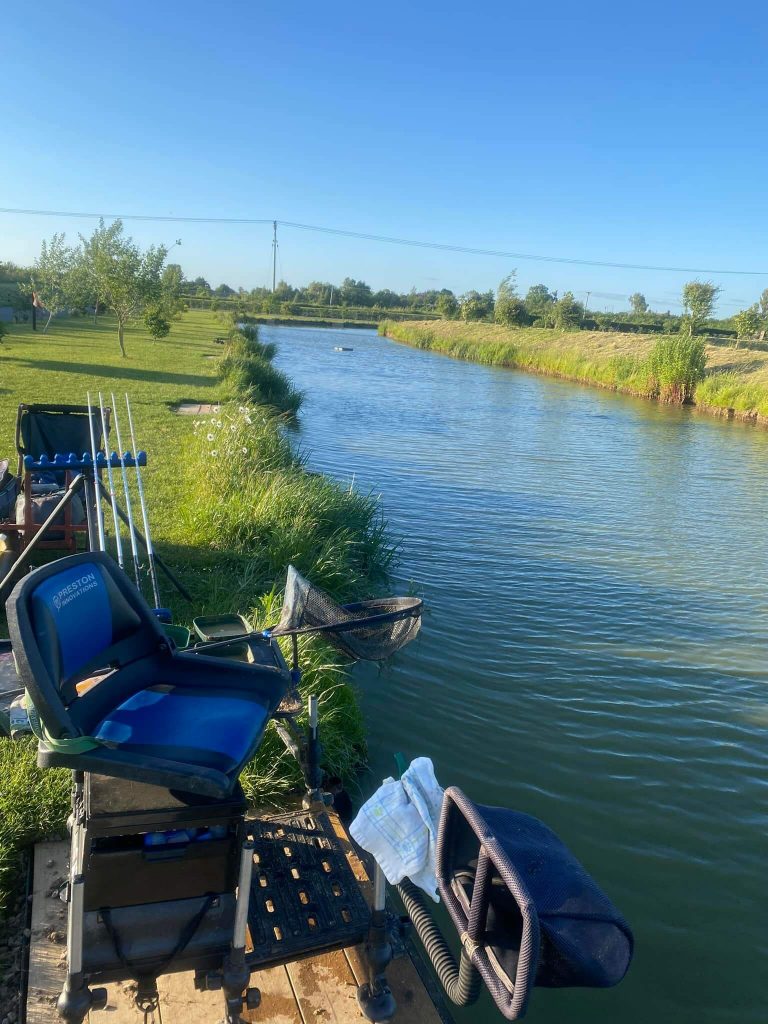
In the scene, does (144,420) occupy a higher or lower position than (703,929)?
higher

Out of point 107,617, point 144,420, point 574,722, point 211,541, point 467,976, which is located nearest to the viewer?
point 467,976

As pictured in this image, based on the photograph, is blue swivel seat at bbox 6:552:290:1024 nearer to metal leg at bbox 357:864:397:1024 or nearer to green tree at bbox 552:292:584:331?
metal leg at bbox 357:864:397:1024

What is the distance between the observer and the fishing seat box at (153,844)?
2381 mm

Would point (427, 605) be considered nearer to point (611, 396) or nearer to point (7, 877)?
point (7, 877)

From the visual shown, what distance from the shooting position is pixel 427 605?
7.94 metres

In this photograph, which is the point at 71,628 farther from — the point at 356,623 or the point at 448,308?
the point at 448,308

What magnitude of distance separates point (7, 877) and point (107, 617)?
1.38 meters

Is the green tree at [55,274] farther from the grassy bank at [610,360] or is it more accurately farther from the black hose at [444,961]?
the black hose at [444,961]

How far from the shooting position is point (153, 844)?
8.00 feet

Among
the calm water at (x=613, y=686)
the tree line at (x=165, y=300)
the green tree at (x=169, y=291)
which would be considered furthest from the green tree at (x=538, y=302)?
the calm water at (x=613, y=686)

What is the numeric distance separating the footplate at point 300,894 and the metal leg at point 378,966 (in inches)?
3.8

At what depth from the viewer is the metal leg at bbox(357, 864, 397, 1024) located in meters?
2.74

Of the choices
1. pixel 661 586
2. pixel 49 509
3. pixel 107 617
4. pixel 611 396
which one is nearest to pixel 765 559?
pixel 661 586

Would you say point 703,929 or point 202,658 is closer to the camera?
point 202,658
